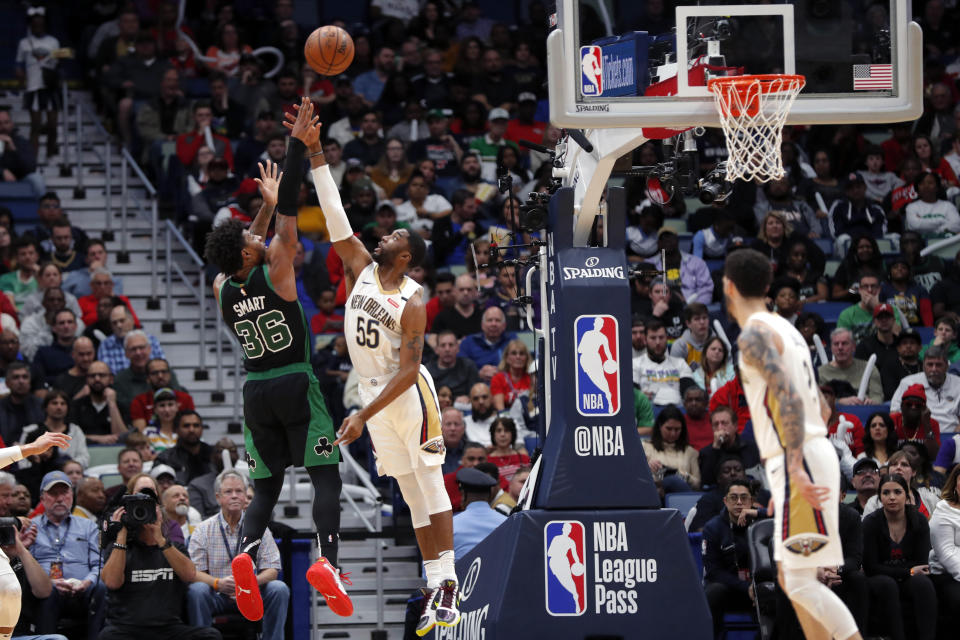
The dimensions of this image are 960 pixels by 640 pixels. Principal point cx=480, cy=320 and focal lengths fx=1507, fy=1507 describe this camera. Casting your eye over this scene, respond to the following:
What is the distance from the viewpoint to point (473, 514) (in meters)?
12.0

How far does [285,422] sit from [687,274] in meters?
7.97

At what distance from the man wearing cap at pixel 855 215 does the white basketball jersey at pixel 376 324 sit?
995 cm

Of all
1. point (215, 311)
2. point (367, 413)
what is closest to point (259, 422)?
point (367, 413)

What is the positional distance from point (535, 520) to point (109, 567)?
Answer: 3.27m

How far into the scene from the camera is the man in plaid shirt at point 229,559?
1147 centimetres

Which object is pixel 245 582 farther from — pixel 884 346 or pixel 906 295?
pixel 906 295

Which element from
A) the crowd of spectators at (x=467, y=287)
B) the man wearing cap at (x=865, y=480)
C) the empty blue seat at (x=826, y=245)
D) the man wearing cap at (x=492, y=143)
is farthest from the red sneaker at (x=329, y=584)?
the man wearing cap at (x=492, y=143)

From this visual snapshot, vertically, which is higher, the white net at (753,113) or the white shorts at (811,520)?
the white net at (753,113)

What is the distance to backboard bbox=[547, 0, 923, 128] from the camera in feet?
33.0

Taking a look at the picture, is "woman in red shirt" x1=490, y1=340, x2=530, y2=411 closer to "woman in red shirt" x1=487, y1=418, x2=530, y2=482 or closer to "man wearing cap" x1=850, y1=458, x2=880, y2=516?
"woman in red shirt" x1=487, y1=418, x2=530, y2=482

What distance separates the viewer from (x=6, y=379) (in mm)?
13852

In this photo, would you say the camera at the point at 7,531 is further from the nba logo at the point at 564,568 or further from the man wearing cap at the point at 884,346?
the man wearing cap at the point at 884,346

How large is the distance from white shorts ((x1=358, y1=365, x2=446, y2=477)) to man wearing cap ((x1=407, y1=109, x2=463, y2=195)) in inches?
373

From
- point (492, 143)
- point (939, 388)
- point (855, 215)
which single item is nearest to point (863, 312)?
point (939, 388)
